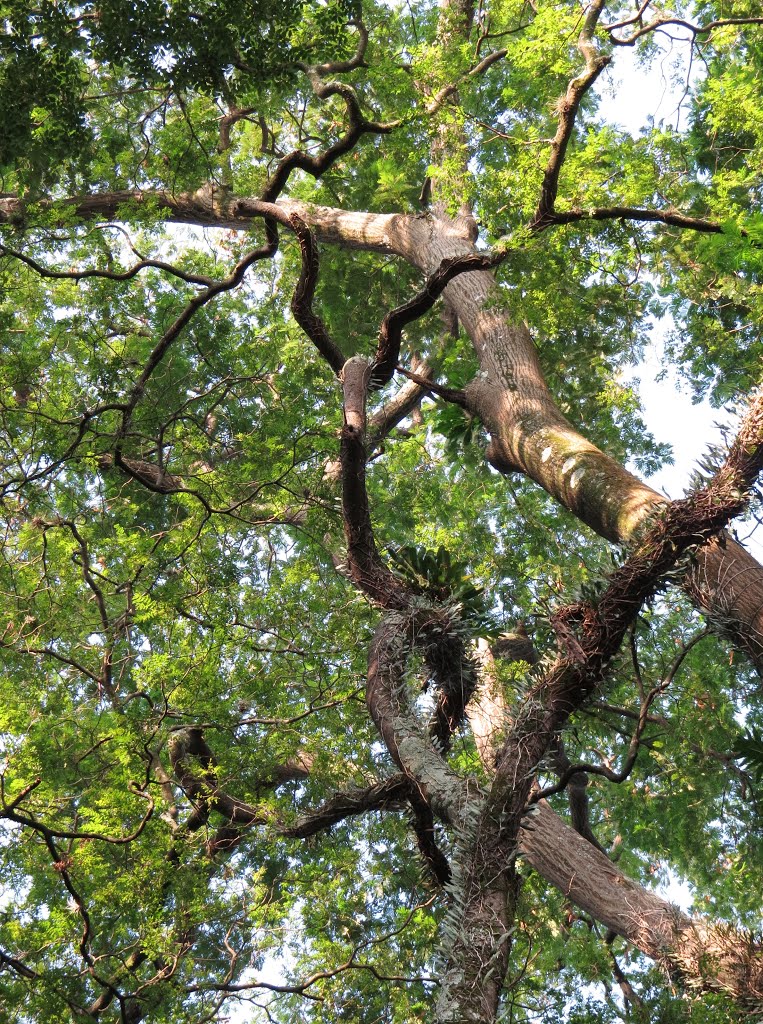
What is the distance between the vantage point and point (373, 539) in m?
5.46

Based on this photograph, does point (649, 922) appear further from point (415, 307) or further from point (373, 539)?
point (415, 307)

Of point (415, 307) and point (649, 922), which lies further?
point (649, 922)

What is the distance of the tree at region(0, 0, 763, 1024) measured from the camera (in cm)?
488

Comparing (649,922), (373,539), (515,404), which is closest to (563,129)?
(515,404)

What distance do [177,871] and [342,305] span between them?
726cm

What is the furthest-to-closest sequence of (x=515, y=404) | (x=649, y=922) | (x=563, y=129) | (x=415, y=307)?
(x=515, y=404) < (x=649, y=922) < (x=563, y=129) < (x=415, y=307)

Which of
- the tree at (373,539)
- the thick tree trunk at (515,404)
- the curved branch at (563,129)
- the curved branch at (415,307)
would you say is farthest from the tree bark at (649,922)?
the curved branch at (563,129)

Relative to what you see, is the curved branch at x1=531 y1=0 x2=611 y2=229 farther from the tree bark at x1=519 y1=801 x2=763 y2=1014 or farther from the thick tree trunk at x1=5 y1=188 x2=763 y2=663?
the tree bark at x1=519 y1=801 x2=763 y2=1014

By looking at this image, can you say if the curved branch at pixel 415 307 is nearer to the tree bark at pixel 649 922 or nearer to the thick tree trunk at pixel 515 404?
the thick tree trunk at pixel 515 404

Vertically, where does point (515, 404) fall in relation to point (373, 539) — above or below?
above

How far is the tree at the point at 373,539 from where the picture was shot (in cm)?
488

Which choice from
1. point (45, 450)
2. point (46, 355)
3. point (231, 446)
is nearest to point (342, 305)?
point (231, 446)

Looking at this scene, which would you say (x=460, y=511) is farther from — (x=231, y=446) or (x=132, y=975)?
(x=132, y=975)

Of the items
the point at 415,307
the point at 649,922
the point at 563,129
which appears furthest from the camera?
the point at 649,922
